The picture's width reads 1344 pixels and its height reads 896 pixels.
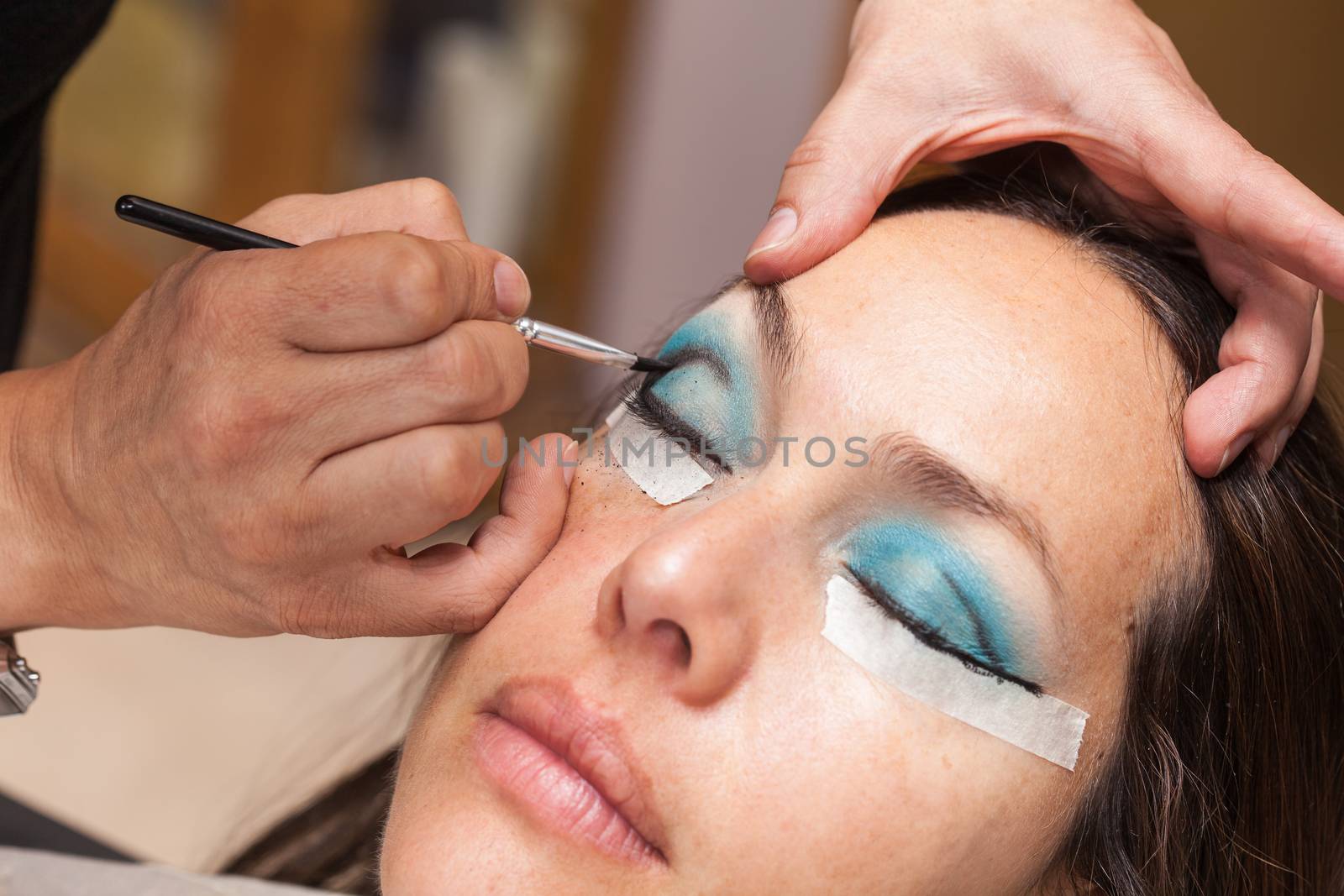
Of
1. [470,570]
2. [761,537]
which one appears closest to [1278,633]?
[761,537]

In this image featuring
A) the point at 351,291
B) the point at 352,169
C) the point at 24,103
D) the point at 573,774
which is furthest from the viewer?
the point at 352,169

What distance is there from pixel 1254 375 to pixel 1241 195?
0.54ft

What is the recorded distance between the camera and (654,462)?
107 centimetres

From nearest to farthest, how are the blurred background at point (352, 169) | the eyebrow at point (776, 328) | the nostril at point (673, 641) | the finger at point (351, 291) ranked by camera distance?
1. the finger at point (351, 291)
2. the nostril at point (673, 641)
3. the eyebrow at point (776, 328)
4. the blurred background at point (352, 169)

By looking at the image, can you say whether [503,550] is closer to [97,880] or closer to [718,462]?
[718,462]

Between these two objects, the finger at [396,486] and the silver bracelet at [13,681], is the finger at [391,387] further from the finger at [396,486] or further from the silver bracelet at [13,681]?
the silver bracelet at [13,681]

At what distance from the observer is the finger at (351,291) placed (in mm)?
792

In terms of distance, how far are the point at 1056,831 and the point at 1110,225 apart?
587 millimetres

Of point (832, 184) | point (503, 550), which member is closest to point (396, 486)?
point (503, 550)

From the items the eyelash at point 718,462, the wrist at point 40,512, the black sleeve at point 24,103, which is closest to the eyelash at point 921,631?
the eyelash at point 718,462

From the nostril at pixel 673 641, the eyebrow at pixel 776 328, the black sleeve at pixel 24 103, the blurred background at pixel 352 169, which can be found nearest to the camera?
the nostril at pixel 673 641

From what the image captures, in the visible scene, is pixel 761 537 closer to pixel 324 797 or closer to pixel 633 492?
pixel 633 492

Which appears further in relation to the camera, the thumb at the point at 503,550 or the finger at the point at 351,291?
the thumb at the point at 503,550

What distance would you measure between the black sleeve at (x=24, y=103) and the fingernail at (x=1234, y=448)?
1243 millimetres
